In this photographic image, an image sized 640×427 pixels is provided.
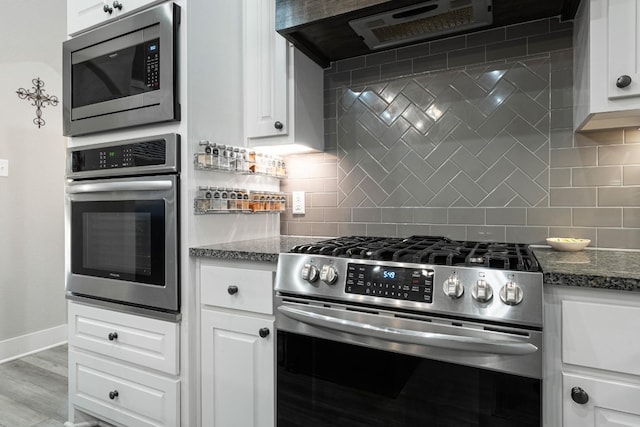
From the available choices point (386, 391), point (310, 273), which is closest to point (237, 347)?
point (310, 273)

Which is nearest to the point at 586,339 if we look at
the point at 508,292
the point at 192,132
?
the point at 508,292

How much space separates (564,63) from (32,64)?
3644 millimetres

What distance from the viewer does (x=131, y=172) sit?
1.71 meters

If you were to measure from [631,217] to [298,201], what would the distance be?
5.03ft

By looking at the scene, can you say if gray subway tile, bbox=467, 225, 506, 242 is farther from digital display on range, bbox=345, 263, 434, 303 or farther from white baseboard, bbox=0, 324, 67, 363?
white baseboard, bbox=0, 324, 67, 363

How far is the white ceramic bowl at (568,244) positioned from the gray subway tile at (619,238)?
11 centimetres

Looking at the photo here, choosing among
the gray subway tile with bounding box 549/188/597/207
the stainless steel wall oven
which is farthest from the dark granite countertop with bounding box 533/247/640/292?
the stainless steel wall oven

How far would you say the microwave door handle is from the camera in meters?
1.61

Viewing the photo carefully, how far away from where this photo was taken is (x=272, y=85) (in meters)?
1.85

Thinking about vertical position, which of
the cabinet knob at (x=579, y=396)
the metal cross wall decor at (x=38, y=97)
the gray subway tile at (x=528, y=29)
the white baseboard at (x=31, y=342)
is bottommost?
the white baseboard at (x=31, y=342)

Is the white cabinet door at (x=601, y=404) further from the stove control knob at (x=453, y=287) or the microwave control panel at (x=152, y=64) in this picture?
the microwave control panel at (x=152, y=64)

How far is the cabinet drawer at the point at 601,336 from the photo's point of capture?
3.13ft

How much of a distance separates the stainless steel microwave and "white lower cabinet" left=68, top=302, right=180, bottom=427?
93 cm

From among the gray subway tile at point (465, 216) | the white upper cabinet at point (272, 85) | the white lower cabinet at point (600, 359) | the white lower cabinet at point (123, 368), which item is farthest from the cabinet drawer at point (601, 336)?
the white lower cabinet at point (123, 368)
